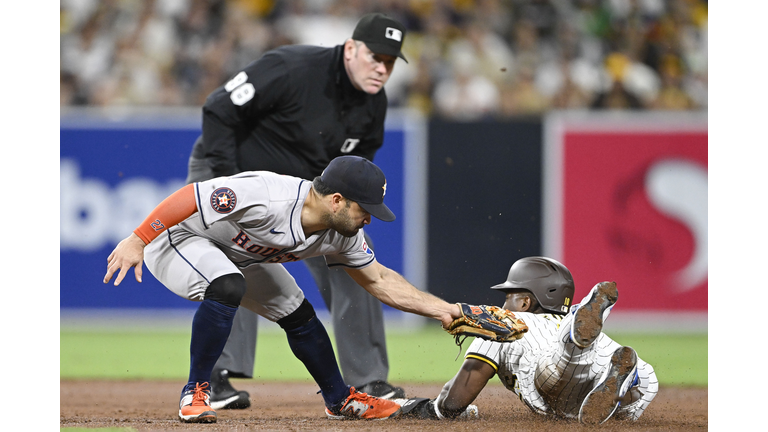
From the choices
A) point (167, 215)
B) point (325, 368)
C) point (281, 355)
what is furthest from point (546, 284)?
point (281, 355)

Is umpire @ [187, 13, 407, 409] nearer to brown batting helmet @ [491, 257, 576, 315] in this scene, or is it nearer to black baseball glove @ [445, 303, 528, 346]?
brown batting helmet @ [491, 257, 576, 315]

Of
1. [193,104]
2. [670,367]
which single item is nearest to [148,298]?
[193,104]

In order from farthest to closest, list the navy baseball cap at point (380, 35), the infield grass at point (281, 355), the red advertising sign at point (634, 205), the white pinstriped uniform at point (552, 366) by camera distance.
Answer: the red advertising sign at point (634, 205) → the infield grass at point (281, 355) → the navy baseball cap at point (380, 35) → the white pinstriped uniform at point (552, 366)

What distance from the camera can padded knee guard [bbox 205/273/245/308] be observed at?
11.2ft

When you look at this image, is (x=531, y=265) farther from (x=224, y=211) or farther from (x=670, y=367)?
(x=670, y=367)

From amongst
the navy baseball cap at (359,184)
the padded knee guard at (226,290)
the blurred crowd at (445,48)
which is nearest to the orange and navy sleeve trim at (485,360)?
the navy baseball cap at (359,184)

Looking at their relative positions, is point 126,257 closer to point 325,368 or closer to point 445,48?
point 325,368

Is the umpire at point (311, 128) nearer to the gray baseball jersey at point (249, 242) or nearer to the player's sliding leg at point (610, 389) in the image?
the gray baseball jersey at point (249, 242)

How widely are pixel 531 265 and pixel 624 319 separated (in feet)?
14.6

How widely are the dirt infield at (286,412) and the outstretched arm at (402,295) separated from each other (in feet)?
1.57

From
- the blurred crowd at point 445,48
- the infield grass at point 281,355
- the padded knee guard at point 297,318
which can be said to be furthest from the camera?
the blurred crowd at point 445,48

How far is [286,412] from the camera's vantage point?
4.24m

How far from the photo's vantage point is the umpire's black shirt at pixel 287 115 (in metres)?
4.40

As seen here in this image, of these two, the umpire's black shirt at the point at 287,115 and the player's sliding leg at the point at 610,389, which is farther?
the umpire's black shirt at the point at 287,115
